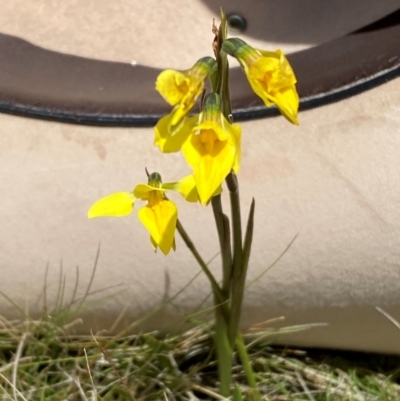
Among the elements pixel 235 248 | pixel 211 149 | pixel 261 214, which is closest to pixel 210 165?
pixel 211 149

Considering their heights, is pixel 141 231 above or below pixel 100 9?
below

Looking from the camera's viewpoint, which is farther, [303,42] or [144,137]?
[303,42]

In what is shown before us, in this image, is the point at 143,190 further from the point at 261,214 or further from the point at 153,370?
the point at 153,370

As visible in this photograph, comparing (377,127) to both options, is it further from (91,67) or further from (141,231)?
(91,67)

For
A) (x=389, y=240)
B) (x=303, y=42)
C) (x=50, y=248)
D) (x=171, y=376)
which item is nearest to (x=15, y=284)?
(x=50, y=248)

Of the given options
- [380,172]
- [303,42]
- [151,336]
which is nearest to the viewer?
[380,172]

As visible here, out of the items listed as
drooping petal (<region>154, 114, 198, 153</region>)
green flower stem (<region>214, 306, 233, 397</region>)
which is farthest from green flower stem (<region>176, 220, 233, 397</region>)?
drooping petal (<region>154, 114, 198, 153</region>)

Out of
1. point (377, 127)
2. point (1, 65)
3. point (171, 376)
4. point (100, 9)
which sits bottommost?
Result: point (171, 376)
